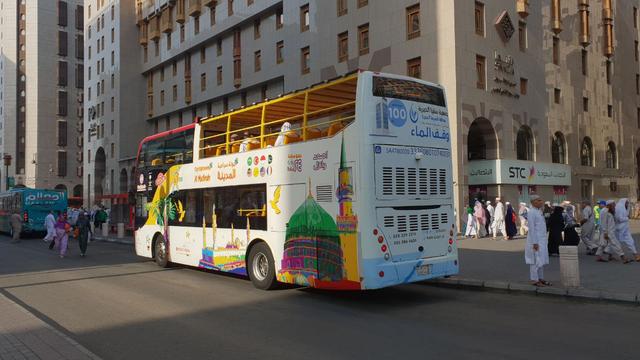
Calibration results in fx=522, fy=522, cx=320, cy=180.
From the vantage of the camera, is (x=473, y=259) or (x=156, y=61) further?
(x=156, y=61)

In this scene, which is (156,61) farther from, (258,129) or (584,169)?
(258,129)

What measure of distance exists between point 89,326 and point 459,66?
22.8 meters

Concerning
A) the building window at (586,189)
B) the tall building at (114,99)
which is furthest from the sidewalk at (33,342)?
the tall building at (114,99)

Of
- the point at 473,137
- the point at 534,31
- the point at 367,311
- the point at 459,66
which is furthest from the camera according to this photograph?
the point at 534,31

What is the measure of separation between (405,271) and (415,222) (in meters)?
0.91

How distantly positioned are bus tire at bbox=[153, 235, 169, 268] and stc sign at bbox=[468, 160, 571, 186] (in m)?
18.7

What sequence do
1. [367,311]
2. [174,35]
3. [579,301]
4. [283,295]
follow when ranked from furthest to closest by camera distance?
[174,35] < [283,295] < [579,301] < [367,311]

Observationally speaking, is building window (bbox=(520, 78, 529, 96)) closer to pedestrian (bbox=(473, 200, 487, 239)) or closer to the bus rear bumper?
pedestrian (bbox=(473, 200, 487, 239))

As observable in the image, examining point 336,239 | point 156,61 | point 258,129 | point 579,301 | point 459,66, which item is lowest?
point 579,301

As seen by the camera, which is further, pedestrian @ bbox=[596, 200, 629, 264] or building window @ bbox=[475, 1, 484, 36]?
building window @ bbox=[475, 1, 484, 36]

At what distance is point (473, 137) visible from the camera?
98.1ft

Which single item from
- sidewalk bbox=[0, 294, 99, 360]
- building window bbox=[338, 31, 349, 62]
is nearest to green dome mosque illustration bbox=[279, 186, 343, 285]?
sidewalk bbox=[0, 294, 99, 360]

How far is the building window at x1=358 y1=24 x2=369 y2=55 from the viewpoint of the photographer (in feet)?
98.8

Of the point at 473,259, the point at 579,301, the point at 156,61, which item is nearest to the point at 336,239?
the point at 579,301
